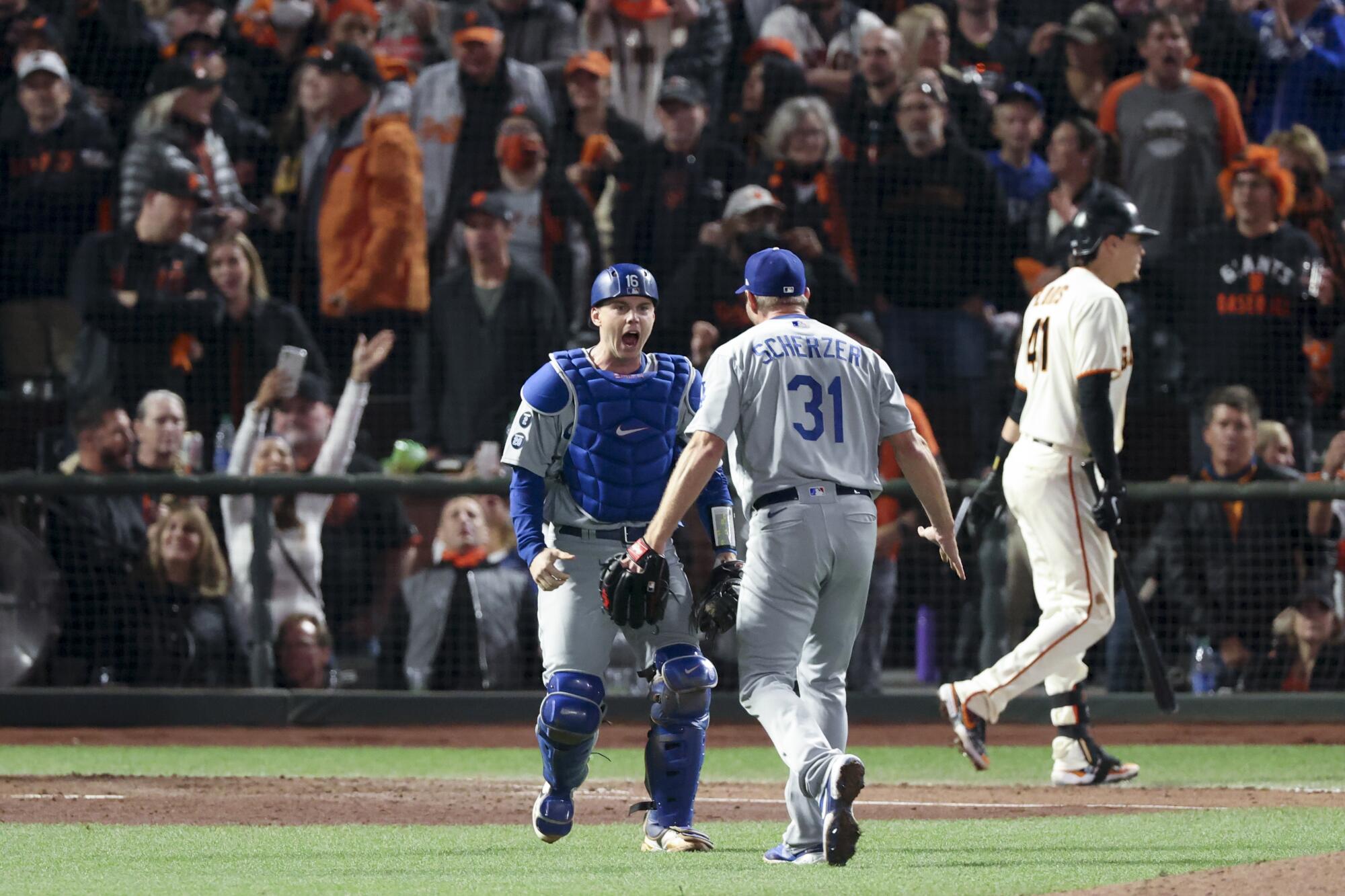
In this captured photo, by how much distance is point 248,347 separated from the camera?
1027cm

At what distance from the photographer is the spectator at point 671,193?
10734 millimetres

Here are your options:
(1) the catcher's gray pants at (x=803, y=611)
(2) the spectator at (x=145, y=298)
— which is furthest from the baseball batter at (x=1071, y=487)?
(2) the spectator at (x=145, y=298)

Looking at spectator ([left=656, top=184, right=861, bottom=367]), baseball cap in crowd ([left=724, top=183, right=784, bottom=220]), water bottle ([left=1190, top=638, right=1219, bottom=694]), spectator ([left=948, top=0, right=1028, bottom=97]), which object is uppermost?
spectator ([left=948, top=0, right=1028, bottom=97])

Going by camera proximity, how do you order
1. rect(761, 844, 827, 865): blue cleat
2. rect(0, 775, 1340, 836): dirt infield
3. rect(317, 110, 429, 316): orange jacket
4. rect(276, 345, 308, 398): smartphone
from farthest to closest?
rect(317, 110, 429, 316): orange jacket, rect(276, 345, 308, 398): smartphone, rect(0, 775, 1340, 836): dirt infield, rect(761, 844, 827, 865): blue cleat

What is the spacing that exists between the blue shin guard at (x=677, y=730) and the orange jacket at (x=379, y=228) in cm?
547

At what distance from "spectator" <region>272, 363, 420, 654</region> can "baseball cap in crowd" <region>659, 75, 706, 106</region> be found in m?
2.47

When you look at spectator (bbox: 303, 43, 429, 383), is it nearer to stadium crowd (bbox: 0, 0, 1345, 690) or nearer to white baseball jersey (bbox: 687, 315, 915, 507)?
stadium crowd (bbox: 0, 0, 1345, 690)

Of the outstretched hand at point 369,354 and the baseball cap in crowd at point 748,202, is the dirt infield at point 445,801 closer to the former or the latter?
the outstretched hand at point 369,354

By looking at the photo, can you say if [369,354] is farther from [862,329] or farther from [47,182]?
[862,329]

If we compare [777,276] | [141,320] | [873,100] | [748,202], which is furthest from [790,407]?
[873,100]

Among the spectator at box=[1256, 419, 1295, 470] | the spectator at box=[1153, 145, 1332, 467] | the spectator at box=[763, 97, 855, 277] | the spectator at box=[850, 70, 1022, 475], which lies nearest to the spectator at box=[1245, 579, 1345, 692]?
the spectator at box=[1256, 419, 1295, 470]

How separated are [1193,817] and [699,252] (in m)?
4.85

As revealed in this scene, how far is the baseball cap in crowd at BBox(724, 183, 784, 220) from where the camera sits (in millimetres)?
10242

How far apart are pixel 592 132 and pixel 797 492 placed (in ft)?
21.4
